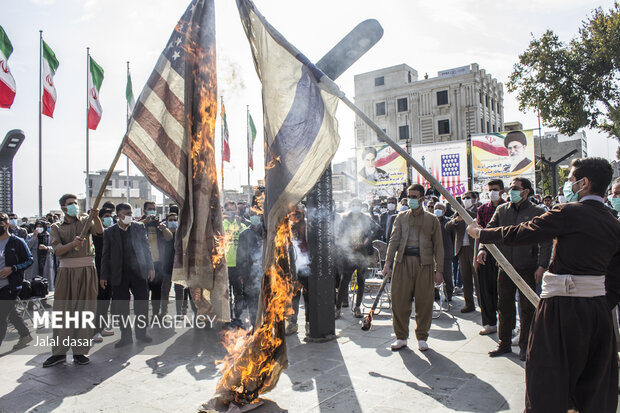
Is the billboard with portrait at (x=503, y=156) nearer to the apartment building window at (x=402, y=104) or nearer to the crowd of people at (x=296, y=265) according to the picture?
the crowd of people at (x=296, y=265)

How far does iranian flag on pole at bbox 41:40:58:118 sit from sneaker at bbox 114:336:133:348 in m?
11.2

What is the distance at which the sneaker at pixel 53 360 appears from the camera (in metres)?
6.00

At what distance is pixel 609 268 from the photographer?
3570 mm

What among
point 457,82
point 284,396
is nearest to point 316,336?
point 284,396

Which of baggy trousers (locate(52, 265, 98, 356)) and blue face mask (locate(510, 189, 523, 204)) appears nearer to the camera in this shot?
blue face mask (locate(510, 189, 523, 204))

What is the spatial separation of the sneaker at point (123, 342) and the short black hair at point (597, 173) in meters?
6.54

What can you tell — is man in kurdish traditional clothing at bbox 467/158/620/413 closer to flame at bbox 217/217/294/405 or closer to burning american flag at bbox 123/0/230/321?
A: flame at bbox 217/217/294/405

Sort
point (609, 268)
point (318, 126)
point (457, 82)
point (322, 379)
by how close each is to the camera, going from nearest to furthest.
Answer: point (609, 268) → point (318, 126) → point (322, 379) → point (457, 82)

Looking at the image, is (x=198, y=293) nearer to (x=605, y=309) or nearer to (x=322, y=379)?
(x=322, y=379)

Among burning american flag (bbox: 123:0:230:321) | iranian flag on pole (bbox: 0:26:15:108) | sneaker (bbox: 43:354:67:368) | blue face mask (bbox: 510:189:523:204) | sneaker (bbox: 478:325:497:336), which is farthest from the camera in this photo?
iranian flag on pole (bbox: 0:26:15:108)

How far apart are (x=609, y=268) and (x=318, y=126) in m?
2.62

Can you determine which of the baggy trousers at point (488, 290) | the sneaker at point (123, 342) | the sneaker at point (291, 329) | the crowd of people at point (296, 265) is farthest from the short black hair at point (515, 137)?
the sneaker at point (123, 342)

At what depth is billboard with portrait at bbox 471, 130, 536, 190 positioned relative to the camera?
18.9m

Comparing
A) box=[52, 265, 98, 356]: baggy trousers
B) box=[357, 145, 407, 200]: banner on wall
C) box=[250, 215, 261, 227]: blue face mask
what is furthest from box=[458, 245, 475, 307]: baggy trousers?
box=[357, 145, 407, 200]: banner on wall
